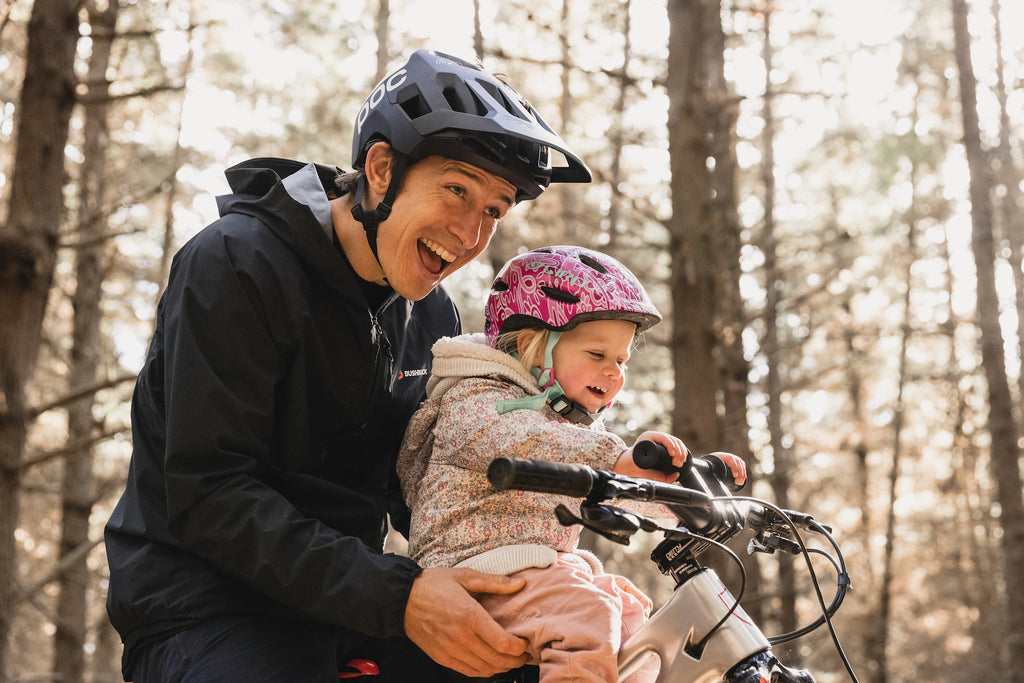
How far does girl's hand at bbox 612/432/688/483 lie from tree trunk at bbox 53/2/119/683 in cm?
1049

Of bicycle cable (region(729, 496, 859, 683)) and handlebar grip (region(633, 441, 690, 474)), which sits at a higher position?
handlebar grip (region(633, 441, 690, 474))

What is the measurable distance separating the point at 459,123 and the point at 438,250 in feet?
1.29

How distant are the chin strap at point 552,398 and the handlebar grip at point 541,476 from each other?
0.86m

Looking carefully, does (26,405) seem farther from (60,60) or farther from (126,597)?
(126,597)

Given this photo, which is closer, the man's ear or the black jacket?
the black jacket

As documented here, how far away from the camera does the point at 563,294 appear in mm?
3109

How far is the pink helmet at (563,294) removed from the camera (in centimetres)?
310

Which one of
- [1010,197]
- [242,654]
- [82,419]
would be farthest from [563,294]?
[1010,197]

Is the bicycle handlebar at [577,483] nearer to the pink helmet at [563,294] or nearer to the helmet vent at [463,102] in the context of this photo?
the pink helmet at [563,294]

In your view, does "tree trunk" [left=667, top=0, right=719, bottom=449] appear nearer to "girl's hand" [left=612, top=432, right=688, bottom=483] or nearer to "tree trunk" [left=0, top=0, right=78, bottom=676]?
"tree trunk" [left=0, top=0, right=78, bottom=676]

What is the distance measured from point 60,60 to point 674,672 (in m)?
4.78

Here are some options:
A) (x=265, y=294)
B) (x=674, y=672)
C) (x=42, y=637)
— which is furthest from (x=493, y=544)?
(x=42, y=637)

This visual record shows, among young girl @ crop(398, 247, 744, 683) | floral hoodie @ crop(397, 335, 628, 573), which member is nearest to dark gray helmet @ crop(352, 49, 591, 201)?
young girl @ crop(398, 247, 744, 683)

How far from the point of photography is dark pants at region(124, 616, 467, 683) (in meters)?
2.47
